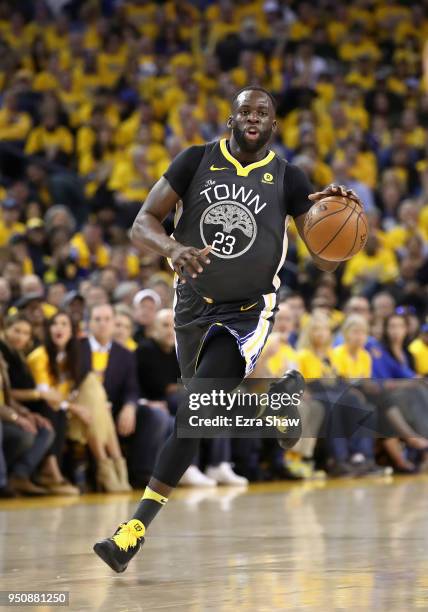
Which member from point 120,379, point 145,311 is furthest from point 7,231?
point 120,379

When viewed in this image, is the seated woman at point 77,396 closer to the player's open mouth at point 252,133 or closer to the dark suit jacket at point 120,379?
the dark suit jacket at point 120,379

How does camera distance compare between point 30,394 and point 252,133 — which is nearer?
point 252,133

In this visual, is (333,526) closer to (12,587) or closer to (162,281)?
(12,587)

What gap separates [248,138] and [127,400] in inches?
220

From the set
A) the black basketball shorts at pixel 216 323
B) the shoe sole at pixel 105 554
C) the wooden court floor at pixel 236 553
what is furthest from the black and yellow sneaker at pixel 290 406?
the shoe sole at pixel 105 554

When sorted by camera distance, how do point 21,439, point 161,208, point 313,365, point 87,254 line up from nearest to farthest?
point 161,208, point 21,439, point 313,365, point 87,254

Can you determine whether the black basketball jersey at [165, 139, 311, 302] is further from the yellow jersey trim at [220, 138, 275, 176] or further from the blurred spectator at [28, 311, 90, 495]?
the blurred spectator at [28, 311, 90, 495]

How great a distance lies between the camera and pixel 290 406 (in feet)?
19.4

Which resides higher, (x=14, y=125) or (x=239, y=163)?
(x=239, y=163)

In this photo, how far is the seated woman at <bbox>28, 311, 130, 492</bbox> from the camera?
10.5 meters

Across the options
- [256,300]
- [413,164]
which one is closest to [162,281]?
[413,164]

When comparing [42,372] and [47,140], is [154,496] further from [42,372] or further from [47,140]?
[47,140]

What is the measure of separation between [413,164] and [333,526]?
10.5m

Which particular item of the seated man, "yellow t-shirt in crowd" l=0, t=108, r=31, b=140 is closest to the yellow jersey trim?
the seated man
